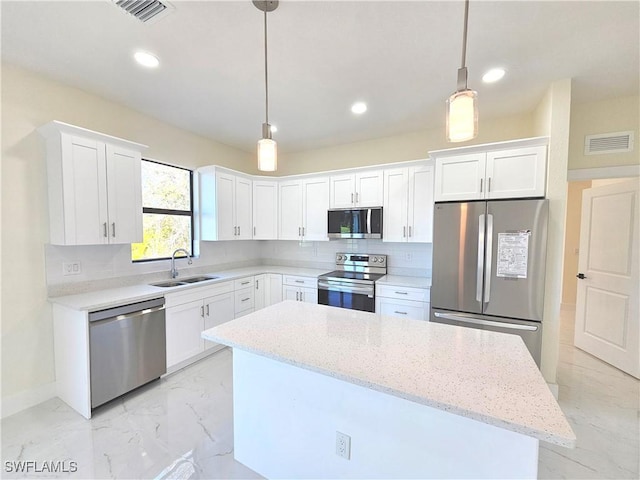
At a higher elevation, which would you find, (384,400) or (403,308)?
(384,400)

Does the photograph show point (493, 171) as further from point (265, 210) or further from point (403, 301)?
point (265, 210)

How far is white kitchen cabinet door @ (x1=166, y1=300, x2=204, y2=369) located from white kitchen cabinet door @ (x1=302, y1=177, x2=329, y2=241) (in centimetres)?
175

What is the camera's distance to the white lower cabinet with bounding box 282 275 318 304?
366 cm

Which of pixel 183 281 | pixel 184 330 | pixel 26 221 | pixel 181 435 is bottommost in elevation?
pixel 181 435

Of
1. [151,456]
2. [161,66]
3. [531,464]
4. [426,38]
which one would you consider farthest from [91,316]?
[426,38]

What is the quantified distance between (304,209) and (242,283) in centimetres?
138

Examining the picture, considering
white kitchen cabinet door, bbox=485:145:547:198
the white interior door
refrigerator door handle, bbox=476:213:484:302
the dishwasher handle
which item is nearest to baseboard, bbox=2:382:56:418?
the dishwasher handle

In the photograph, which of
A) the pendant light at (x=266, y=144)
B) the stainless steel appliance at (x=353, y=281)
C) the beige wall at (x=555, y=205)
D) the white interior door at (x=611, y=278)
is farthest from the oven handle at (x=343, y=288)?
the white interior door at (x=611, y=278)

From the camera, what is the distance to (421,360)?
1.26 meters

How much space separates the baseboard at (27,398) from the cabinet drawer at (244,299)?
1.80m

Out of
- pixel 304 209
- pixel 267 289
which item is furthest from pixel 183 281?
pixel 304 209

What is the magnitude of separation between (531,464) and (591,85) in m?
3.18

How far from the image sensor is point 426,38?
184 centimetres

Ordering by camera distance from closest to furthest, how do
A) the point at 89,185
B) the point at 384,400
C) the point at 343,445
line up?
the point at 384,400 → the point at 343,445 → the point at 89,185
